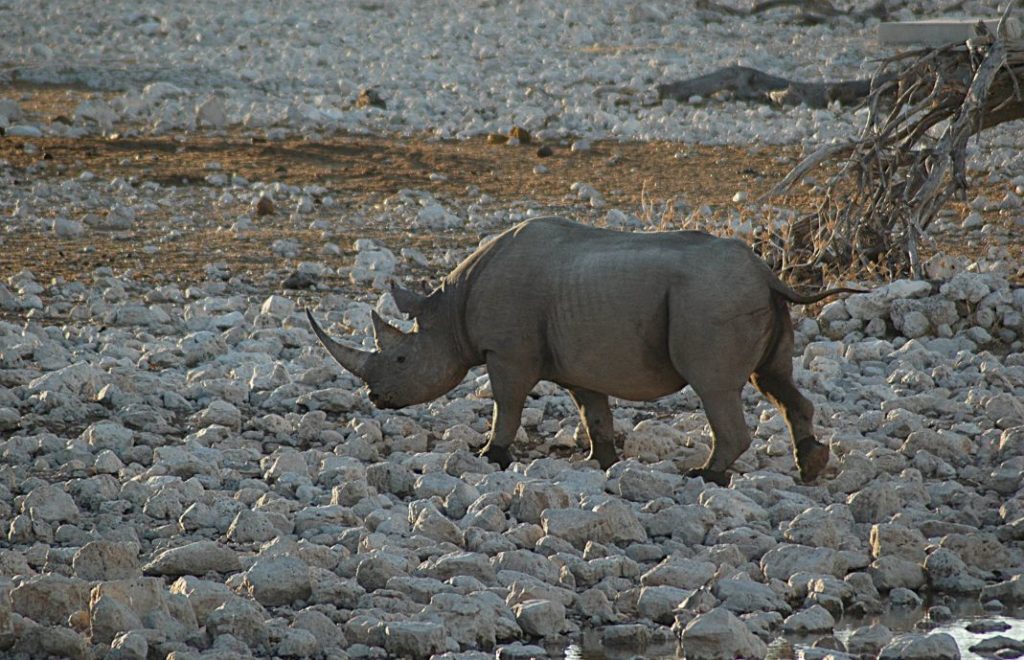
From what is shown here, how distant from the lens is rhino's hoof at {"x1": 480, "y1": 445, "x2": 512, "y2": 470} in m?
7.94

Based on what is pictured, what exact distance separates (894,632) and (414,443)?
2870 millimetres

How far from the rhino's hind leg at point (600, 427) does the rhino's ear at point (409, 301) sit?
0.86 m

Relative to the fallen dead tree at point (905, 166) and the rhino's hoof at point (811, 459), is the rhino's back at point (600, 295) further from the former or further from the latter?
the fallen dead tree at point (905, 166)

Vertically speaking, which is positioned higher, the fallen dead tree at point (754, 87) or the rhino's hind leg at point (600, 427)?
the rhino's hind leg at point (600, 427)

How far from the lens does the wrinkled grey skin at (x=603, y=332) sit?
746cm

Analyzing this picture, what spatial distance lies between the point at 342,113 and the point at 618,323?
12988mm

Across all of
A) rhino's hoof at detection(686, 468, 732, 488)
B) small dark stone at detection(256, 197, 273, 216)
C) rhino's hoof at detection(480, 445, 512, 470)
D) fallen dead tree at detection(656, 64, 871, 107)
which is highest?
rhino's hoof at detection(686, 468, 732, 488)

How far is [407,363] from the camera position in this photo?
8.19m

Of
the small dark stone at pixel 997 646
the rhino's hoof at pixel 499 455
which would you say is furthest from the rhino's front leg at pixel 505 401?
the small dark stone at pixel 997 646

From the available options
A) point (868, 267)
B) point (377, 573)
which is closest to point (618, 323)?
point (377, 573)

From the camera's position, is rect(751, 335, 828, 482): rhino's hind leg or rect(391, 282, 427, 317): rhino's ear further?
rect(391, 282, 427, 317): rhino's ear

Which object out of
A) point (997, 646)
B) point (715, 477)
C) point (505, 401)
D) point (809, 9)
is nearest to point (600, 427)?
point (505, 401)

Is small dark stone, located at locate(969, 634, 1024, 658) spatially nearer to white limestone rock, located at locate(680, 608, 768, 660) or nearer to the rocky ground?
the rocky ground

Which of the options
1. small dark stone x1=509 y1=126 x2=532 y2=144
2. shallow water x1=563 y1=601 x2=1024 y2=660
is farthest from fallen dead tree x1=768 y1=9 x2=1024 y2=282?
small dark stone x1=509 y1=126 x2=532 y2=144
